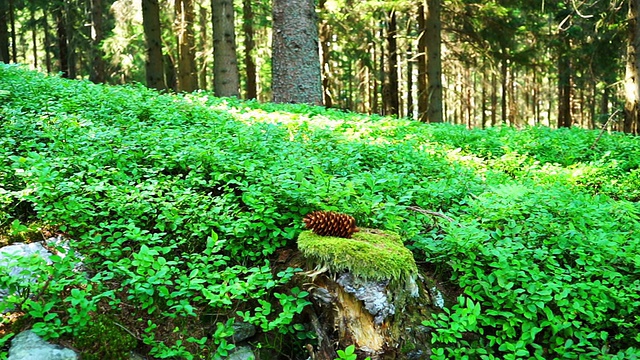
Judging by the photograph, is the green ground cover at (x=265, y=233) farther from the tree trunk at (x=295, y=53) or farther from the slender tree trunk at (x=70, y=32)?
the slender tree trunk at (x=70, y=32)

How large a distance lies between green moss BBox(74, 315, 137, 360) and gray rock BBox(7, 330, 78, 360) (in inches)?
3.2

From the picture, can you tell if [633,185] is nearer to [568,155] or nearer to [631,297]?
[568,155]

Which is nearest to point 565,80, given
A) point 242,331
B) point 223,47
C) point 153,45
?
point 223,47

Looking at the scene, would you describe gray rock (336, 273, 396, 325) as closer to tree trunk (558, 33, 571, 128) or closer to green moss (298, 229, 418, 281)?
green moss (298, 229, 418, 281)

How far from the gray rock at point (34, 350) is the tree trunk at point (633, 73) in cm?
1085

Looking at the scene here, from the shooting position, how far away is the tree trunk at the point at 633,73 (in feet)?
33.1

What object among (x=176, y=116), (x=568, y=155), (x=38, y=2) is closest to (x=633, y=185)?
(x=568, y=155)

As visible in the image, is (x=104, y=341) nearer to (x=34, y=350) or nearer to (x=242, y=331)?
(x=34, y=350)

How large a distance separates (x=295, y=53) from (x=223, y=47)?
274cm

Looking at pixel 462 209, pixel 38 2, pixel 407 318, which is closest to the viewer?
pixel 407 318

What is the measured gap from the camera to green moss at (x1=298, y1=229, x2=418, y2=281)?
10.7 ft

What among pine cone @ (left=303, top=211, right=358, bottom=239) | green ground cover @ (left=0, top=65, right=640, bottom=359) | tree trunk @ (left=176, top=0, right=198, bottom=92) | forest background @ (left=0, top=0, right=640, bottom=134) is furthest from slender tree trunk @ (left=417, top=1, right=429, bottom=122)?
pine cone @ (left=303, top=211, right=358, bottom=239)

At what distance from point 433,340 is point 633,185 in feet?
13.0

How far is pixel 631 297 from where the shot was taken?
3.49 meters
